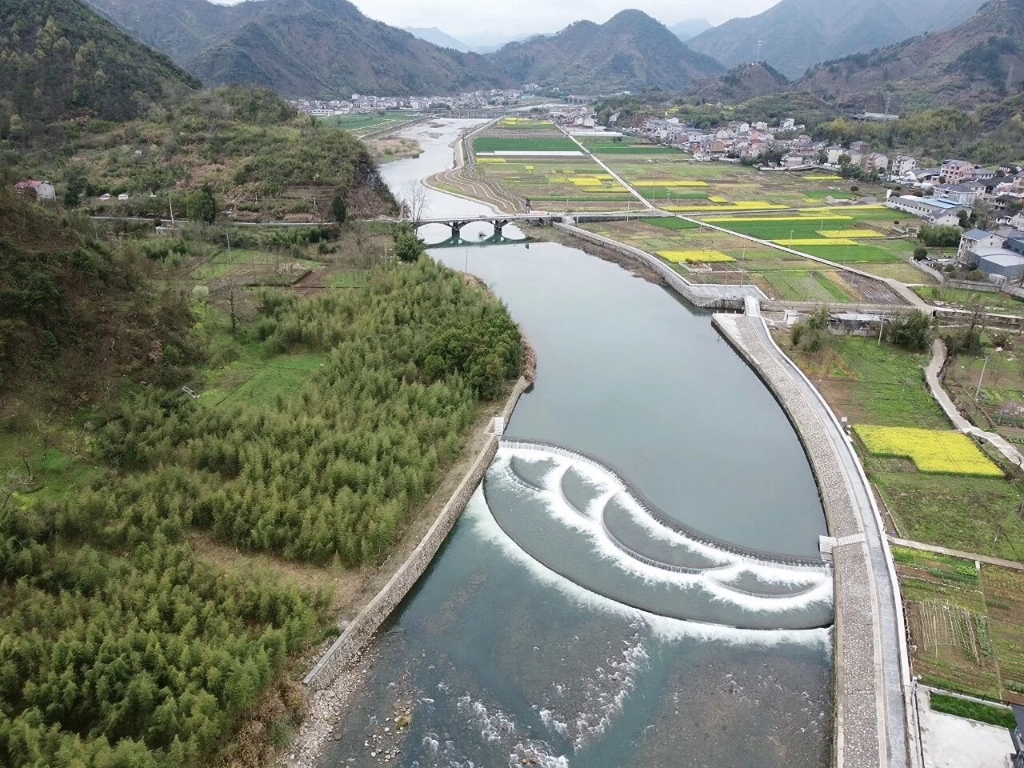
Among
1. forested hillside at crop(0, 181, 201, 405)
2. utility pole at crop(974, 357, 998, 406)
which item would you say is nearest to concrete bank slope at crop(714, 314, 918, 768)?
utility pole at crop(974, 357, 998, 406)

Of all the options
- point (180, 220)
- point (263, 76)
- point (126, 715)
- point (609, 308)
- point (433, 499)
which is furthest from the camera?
point (263, 76)

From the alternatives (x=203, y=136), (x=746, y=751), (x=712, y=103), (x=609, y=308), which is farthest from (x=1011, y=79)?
(x=746, y=751)

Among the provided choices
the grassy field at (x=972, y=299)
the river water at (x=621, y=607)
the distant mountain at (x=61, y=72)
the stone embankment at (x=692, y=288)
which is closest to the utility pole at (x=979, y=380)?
the river water at (x=621, y=607)

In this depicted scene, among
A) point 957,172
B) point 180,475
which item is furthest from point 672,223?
point 180,475

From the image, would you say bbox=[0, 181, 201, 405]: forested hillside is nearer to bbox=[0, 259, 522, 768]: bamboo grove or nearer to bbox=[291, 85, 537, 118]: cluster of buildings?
bbox=[0, 259, 522, 768]: bamboo grove

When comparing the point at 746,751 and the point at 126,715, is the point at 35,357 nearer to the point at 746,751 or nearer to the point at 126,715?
the point at 126,715

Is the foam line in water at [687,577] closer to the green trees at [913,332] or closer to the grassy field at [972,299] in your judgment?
the green trees at [913,332]
